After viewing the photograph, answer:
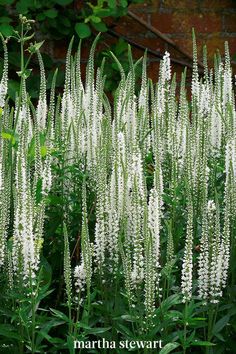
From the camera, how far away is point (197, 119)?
3.36 meters

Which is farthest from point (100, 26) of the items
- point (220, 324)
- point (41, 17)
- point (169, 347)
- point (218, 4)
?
point (169, 347)

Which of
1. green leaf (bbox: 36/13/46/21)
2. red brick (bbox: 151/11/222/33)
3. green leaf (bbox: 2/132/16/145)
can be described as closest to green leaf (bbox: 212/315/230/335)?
green leaf (bbox: 2/132/16/145)

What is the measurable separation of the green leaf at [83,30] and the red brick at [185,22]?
62cm

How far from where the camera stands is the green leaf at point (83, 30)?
6.43 meters

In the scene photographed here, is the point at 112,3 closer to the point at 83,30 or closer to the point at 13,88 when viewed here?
the point at 83,30

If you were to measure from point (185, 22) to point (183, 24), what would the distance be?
2 cm

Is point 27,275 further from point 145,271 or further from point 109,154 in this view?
point 109,154

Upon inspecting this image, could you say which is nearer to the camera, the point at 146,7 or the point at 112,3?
the point at 112,3

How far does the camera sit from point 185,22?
6.89 m

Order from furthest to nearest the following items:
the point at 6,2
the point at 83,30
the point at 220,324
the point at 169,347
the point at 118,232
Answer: the point at 83,30 → the point at 6,2 → the point at 118,232 → the point at 220,324 → the point at 169,347

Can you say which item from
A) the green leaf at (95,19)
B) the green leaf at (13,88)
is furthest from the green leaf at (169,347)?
the green leaf at (95,19)

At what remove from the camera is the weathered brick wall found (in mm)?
A: 6855

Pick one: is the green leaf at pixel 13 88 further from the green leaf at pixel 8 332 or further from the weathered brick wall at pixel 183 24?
the green leaf at pixel 8 332

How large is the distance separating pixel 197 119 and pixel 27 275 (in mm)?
1086
